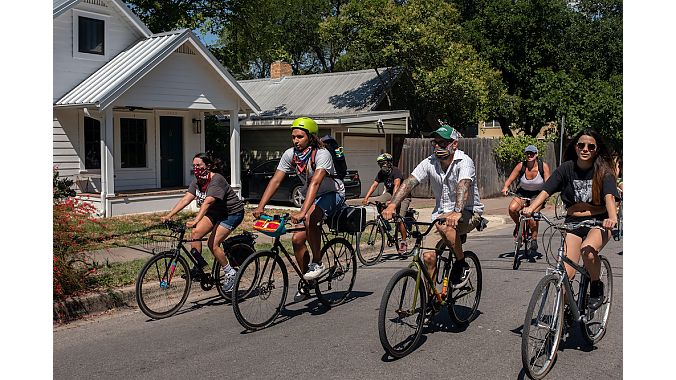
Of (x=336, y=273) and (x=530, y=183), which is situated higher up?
(x=530, y=183)

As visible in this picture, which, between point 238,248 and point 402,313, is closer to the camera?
point 402,313

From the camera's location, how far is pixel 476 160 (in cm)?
2328

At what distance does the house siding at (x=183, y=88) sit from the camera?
16391mm

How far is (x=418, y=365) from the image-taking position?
215 inches

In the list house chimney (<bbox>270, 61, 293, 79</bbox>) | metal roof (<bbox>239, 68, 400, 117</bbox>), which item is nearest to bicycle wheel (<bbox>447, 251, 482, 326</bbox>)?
metal roof (<bbox>239, 68, 400, 117</bbox>)

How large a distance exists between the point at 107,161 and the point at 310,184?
9.95 meters

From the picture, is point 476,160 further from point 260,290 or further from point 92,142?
point 260,290

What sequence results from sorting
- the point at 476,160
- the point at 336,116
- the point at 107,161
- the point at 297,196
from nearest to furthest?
the point at 107,161, the point at 297,196, the point at 336,116, the point at 476,160

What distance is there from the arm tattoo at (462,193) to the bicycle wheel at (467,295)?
71cm

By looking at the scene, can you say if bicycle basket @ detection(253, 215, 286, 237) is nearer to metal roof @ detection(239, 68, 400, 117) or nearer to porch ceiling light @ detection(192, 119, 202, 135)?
porch ceiling light @ detection(192, 119, 202, 135)

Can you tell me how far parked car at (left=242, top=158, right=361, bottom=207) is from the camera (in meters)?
18.8

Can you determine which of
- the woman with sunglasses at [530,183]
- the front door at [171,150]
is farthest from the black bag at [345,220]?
the front door at [171,150]

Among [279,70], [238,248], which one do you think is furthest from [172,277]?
[279,70]

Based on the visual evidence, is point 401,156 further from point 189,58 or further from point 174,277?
point 174,277
